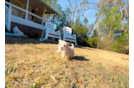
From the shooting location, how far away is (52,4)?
52.4 feet

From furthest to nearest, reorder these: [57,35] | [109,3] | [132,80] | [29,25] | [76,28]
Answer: [109,3], [76,28], [29,25], [57,35], [132,80]

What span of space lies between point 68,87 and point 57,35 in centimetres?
473

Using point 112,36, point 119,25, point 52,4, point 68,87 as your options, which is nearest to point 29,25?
point 68,87

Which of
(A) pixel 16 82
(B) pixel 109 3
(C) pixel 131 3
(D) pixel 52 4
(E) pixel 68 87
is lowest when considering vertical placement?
(E) pixel 68 87

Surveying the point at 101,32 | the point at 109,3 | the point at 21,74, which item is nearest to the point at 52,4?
the point at 109,3

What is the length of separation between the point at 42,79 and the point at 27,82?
0.20m

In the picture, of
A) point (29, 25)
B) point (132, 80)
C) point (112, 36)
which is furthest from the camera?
point (112, 36)

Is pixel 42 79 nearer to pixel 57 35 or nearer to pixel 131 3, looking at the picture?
pixel 131 3

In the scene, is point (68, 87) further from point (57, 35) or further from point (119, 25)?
point (119, 25)

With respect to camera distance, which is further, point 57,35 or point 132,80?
point 57,35

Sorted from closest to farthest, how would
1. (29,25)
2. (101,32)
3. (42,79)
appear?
(42,79)
(29,25)
(101,32)

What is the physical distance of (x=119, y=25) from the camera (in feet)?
24.1

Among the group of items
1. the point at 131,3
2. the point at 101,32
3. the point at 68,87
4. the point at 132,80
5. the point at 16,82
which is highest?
the point at 101,32

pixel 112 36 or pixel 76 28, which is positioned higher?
pixel 76 28
